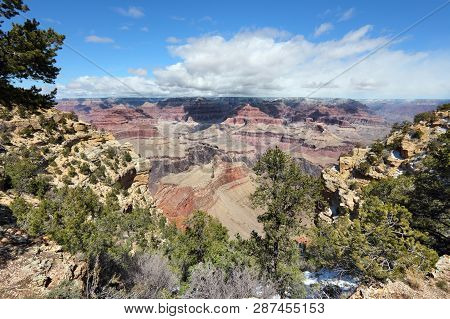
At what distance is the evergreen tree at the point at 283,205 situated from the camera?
46.4 ft

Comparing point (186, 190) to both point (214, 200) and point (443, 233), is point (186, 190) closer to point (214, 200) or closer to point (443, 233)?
point (214, 200)

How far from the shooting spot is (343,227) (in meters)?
13.4

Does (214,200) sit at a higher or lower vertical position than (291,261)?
lower

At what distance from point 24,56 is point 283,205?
1248 centimetres

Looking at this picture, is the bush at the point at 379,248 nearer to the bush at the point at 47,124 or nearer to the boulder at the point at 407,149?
the boulder at the point at 407,149

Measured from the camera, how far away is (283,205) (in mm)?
14320

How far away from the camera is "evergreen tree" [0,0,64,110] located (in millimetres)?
9312

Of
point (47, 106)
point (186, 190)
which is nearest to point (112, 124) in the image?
point (186, 190)

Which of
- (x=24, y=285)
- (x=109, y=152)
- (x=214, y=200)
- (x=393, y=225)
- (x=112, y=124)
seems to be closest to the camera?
(x=24, y=285)

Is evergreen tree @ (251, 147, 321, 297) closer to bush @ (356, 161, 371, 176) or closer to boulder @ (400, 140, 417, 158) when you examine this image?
bush @ (356, 161, 371, 176)

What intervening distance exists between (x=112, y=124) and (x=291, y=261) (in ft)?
627

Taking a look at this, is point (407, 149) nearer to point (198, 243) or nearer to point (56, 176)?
point (198, 243)

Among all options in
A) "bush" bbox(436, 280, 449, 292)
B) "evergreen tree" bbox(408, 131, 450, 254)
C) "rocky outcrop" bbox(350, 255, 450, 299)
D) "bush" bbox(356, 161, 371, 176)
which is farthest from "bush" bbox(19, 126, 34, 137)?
"bush" bbox(356, 161, 371, 176)

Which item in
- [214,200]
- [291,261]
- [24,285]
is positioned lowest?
[214,200]
